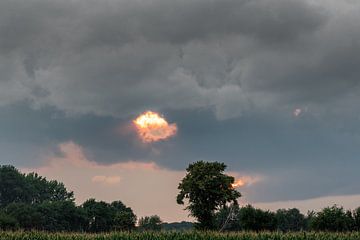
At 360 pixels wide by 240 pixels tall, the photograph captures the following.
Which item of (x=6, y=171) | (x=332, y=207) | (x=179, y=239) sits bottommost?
(x=179, y=239)

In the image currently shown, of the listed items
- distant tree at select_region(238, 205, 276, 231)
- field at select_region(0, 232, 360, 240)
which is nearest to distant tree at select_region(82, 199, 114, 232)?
distant tree at select_region(238, 205, 276, 231)

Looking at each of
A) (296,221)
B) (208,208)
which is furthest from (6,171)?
(208,208)

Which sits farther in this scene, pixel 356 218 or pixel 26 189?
pixel 26 189

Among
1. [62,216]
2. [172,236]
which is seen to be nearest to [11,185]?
[62,216]

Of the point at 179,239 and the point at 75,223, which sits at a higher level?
the point at 75,223

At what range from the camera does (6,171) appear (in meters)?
162

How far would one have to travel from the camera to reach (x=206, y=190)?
281 feet

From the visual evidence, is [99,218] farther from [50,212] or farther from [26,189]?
[26,189]

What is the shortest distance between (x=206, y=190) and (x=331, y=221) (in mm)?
19126

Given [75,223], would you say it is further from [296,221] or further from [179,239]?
[179,239]

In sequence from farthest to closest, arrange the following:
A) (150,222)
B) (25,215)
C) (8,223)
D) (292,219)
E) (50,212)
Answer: (150,222)
(292,219)
(50,212)
(25,215)
(8,223)

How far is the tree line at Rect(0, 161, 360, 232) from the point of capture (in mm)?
84875

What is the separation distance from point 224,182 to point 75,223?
52.1 m

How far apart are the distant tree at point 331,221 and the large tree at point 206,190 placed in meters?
14.0
